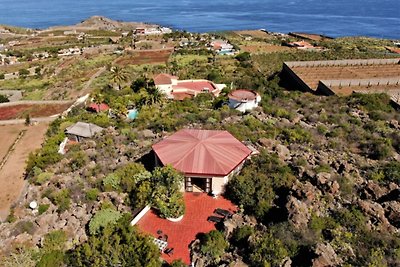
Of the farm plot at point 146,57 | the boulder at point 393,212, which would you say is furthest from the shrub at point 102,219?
the farm plot at point 146,57

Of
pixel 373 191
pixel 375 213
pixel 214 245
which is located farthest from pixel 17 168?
pixel 375 213

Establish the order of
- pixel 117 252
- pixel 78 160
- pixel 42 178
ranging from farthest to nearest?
pixel 78 160 < pixel 42 178 < pixel 117 252

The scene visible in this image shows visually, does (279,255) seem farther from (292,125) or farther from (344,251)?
(292,125)

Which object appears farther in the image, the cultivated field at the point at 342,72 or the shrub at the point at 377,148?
the cultivated field at the point at 342,72

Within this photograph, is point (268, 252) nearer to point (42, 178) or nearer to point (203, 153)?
point (203, 153)

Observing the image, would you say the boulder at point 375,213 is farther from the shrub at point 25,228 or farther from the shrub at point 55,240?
the shrub at point 25,228

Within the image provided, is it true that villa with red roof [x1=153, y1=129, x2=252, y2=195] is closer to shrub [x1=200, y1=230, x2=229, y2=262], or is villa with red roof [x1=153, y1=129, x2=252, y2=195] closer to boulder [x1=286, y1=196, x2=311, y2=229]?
boulder [x1=286, y1=196, x2=311, y2=229]

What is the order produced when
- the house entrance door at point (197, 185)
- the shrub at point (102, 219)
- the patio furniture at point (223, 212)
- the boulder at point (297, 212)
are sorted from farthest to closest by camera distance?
the house entrance door at point (197, 185) → the patio furniture at point (223, 212) → the shrub at point (102, 219) → the boulder at point (297, 212)
